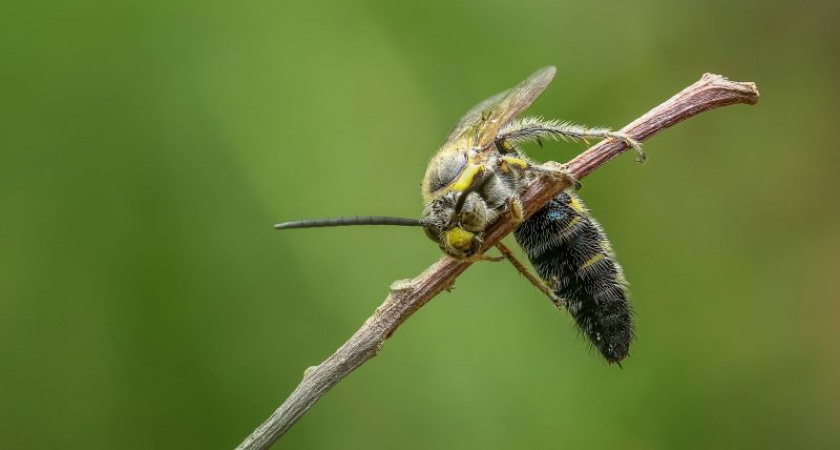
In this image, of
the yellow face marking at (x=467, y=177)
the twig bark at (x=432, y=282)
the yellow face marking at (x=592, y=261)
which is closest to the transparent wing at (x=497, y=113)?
the yellow face marking at (x=467, y=177)

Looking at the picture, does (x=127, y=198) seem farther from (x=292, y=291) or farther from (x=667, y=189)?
(x=667, y=189)

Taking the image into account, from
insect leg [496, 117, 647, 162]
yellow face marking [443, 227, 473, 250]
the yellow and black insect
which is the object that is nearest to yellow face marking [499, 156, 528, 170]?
the yellow and black insect

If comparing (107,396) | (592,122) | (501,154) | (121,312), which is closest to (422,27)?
(592,122)

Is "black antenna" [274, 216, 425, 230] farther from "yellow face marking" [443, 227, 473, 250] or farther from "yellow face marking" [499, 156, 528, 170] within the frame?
"yellow face marking" [499, 156, 528, 170]

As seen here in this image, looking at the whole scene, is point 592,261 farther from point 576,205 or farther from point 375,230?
point 375,230

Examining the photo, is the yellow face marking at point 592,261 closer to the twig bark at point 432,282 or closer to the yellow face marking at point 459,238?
the twig bark at point 432,282

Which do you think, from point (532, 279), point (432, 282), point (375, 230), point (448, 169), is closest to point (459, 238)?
point (432, 282)
